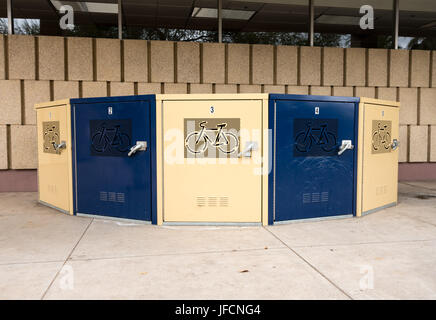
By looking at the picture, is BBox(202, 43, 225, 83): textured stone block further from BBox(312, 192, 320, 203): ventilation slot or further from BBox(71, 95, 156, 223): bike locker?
BBox(312, 192, 320, 203): ventilation slot

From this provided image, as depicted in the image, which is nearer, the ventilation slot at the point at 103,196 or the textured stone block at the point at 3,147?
the ventilation slot at the point at 103,196

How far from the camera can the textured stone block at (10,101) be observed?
25.9 feet

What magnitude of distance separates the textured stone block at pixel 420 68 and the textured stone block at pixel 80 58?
7.56 metres

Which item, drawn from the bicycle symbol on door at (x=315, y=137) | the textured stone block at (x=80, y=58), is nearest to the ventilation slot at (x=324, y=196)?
the bicycle symbol on door at (x=315, y=137)

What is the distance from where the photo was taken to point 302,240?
446cm

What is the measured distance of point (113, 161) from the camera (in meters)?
5.46

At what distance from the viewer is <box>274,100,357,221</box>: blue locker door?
5199mm

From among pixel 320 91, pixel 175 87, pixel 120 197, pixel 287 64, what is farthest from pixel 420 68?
pixel 120 197

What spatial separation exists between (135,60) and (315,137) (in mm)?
4665

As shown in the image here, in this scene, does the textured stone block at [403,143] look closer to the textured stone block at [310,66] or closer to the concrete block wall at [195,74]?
the concrete block wall at [195,74]

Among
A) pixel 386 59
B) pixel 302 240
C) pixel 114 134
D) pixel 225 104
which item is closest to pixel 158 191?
pixel 114 134

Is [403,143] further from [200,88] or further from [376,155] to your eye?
[200,88]
